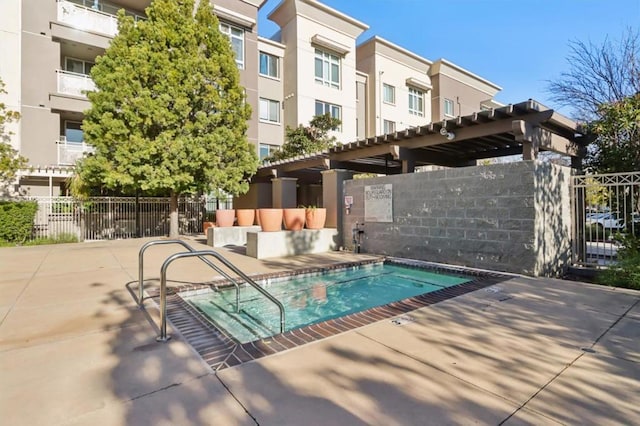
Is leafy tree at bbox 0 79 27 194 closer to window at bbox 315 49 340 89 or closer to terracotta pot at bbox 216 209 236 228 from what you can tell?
terracotta pot at bbox 216 209 236 228

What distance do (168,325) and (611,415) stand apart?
4259mm

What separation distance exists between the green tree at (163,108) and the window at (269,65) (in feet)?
24.0

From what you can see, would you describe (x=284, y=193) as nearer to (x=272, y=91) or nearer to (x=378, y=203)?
(x=378, y=203)

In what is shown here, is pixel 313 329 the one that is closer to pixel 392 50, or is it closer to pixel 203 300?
pixel 203 300

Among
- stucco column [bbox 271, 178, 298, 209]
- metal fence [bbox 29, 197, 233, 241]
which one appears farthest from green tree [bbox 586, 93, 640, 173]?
metal fence [bbox 29, 197, 233, 241]

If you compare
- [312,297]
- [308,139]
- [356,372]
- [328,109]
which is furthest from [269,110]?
Answer: [356,372]

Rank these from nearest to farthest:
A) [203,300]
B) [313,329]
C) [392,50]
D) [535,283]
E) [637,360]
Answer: [637,360], [313,329], [203,300], [535,283], [392,50]

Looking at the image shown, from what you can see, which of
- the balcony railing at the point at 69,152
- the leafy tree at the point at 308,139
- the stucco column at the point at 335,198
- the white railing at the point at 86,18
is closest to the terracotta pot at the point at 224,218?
the stucco column at the point at 335,198

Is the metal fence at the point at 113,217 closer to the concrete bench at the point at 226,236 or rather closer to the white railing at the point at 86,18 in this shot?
the concrete bench at the point at 226,236

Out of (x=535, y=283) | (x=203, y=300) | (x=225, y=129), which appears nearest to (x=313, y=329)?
(x=203, y=300)

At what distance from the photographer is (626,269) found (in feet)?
19.7

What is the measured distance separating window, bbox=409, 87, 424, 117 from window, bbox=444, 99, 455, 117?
2.12m

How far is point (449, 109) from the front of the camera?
29859mm

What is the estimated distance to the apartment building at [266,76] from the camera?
14914 millimetres
